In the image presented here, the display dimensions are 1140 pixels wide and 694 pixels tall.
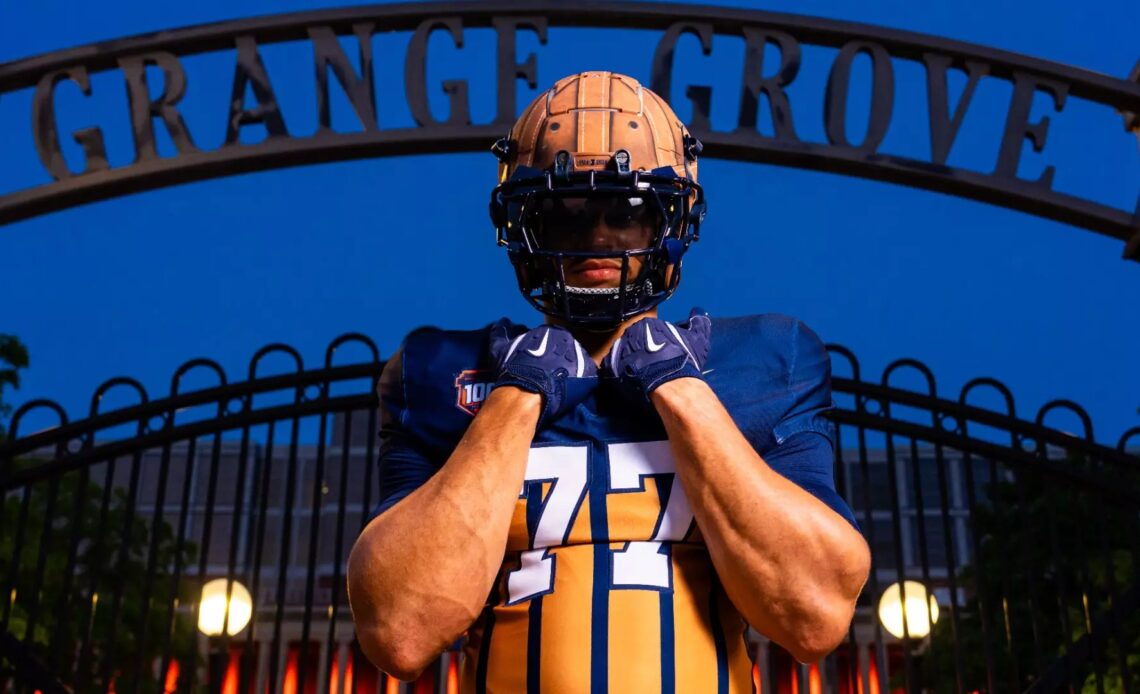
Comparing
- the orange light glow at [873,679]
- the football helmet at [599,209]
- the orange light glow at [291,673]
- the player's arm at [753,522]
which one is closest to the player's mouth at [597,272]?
the football helmet at [599,209]

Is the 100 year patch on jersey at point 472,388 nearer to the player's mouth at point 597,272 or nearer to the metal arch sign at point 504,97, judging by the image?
the player's mouth at point 597,272

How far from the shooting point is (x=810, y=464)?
2.01 metres

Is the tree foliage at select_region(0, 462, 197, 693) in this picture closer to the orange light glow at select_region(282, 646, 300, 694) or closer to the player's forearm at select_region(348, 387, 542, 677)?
the player's forearm at select_region(348, 387, 542, 677)

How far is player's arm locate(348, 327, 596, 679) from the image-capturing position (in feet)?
5.95

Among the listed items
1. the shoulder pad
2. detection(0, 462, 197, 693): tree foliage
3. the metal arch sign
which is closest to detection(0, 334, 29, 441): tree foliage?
detection(0, 462, 197, 693): tree foliage

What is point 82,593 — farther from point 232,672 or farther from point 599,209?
point 599,209

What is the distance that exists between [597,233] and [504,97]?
443cm

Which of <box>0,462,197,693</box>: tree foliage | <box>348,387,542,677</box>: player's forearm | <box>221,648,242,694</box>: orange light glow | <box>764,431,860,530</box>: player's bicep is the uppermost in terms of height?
<box>221,648,242,694</box>: orange light glow

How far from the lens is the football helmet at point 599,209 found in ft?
6.47

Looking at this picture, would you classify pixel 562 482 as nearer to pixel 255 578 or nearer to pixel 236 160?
pixel 255 578

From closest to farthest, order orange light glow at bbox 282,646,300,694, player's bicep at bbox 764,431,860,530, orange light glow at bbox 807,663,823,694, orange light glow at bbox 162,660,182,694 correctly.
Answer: player's bicep at bbox 764,431,860,530
orange light glow at bbox 807,663,823,694
orange light glow at bbox 162,660,182,694
orange light glow at bbox 282,646,300,694

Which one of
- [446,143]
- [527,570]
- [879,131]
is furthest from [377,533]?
[879,131]

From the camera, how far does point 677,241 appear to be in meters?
2.03

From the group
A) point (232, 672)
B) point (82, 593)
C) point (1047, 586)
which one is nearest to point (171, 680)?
point (232, 672)
